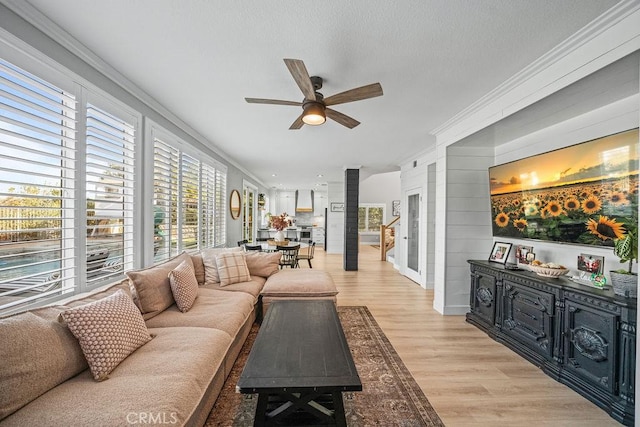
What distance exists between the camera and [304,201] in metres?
13.1

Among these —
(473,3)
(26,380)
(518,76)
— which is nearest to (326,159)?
(518,76)

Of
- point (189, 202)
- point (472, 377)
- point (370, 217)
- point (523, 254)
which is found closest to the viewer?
point (472, 377)

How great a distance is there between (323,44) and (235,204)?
16.9ft

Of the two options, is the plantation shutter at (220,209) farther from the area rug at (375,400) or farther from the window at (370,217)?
the window at (370,217)

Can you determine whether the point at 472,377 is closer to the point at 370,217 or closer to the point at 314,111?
the point at 314,111

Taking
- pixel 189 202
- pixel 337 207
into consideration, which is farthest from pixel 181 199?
pixel 337 207

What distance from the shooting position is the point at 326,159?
6.21m

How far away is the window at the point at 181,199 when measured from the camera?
3330 mm

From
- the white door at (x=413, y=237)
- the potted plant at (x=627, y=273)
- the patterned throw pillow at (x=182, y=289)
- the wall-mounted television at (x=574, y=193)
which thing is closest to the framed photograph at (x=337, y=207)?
the white door at (x=413, y=237)

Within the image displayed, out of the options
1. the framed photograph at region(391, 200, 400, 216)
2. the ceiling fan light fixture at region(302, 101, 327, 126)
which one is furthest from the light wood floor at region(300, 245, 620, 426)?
the framed photograph at region(391, 200, 400, 216)

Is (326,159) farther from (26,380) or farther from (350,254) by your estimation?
(26,380)

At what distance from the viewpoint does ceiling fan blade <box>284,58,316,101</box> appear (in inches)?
71.0

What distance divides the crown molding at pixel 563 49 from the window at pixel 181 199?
378 centimetres

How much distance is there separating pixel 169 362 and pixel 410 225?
5671 mm
